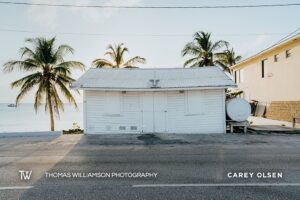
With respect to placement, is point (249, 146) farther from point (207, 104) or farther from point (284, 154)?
point (207, 104)

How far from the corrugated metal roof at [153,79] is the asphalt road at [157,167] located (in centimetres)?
352

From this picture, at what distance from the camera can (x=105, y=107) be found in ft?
52.7

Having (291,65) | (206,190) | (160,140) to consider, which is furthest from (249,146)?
(291,65)

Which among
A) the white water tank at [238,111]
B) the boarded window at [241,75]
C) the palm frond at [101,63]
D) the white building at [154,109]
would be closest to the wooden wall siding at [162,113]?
the white building at [154,109]

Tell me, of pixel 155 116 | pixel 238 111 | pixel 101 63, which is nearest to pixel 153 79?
pixel 155 116

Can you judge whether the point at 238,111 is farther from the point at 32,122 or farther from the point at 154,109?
the point at 32,122

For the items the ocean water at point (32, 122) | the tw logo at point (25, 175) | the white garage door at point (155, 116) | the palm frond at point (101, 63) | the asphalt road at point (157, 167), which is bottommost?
the ocean water at point (32, 122)

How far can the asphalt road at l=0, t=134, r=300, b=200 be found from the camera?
5707mm

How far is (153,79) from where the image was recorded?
672 inches

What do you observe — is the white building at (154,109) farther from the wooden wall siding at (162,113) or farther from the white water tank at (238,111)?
the white water tank at (238,111)

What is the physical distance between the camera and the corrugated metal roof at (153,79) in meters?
15.7

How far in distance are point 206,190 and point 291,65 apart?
1705 cm

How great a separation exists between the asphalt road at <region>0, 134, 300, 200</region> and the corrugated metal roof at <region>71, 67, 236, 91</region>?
3.52m

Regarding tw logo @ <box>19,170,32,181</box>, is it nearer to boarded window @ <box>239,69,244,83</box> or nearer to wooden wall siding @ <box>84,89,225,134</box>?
wooden wall siding @ <box>84,89,225,134</box>
